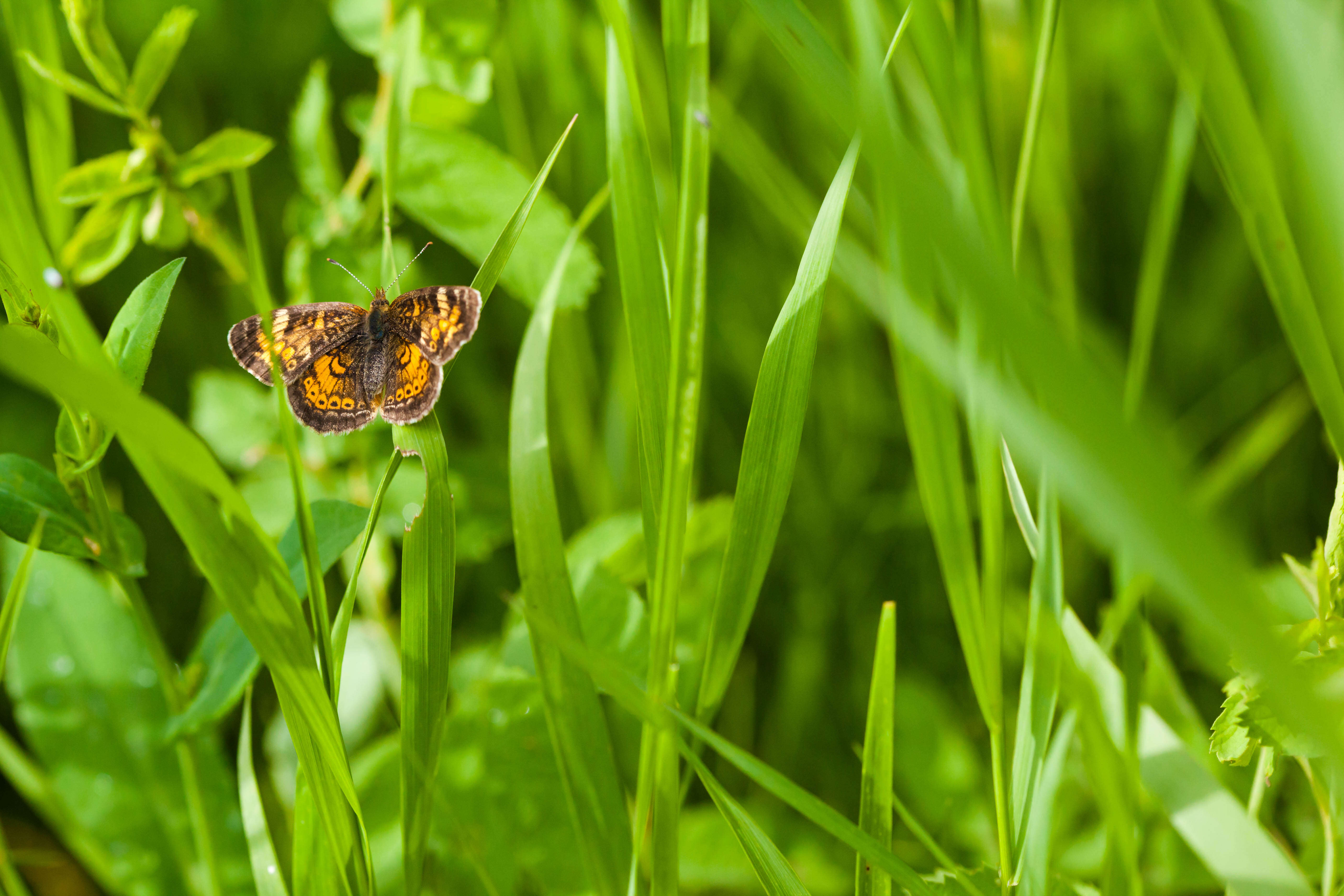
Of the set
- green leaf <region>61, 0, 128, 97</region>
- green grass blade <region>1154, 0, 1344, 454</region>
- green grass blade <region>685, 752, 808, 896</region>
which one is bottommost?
green grass blade <region>685, 752, 808, 896</region>

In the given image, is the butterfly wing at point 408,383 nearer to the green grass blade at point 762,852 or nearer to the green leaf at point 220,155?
the green leaf at point 220,155

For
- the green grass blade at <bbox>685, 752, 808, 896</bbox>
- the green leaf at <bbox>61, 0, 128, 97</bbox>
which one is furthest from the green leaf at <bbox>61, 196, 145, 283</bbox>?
the green grass blade at <bbox>685, 752, 808, 896</bbox>

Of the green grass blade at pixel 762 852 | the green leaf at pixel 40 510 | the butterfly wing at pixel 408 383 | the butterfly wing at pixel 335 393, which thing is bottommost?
the green grass blade at pixel 762 852

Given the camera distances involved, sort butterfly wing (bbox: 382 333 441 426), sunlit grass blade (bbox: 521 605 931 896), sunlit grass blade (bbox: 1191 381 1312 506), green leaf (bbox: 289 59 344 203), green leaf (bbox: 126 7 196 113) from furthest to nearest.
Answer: sunlit grass blade (bbox: 1191 381 1312 506) < green leaf (bbox: 289 59 344 203) < green leaf (bbox: 126 7 196 113) < butterfly wing (bbox: 382 333 441 426) < sunlit grass blade (bbox: 521 605 931 896)

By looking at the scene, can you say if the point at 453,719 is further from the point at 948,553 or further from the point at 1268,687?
the point at 1268,687

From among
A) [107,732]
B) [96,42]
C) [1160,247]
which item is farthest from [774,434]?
[107,732]

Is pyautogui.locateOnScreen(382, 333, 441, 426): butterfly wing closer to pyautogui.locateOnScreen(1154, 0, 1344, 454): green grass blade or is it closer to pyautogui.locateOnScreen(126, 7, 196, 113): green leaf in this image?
pyautogui.locateOnScreen(126, 7, 196, 113): green leaf

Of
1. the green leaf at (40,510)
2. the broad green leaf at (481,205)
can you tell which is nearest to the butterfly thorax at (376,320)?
the broad green leaf at (481,205)

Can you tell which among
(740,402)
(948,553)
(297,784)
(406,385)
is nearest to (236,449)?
(406,385)
